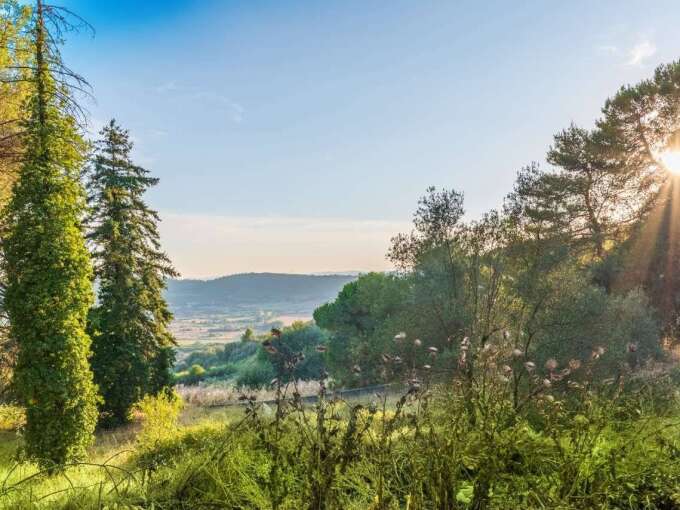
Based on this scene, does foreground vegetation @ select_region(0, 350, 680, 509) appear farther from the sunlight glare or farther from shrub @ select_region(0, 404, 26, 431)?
the sunlight glare

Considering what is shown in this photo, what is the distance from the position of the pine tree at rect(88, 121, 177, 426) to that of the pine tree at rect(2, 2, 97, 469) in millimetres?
6447

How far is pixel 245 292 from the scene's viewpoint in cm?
10750

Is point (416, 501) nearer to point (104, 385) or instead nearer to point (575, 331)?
point (575, 331)

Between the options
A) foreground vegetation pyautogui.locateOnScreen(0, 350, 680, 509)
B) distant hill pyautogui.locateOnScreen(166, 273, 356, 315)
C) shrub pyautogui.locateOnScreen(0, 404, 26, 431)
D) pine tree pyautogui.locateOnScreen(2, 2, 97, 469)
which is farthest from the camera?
distant hill pyautogui.locateOnScreen(166, 273, 356, 315)

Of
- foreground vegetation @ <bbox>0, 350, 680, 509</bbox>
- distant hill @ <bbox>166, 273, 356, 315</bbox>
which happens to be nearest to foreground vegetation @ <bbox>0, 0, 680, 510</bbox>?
foreground vegetation @ <bbox>0, 350, 680, 509</bbox>

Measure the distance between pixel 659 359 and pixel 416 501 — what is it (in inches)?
660

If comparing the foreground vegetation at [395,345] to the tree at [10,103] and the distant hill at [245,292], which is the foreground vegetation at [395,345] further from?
the distant hill at [245,292]

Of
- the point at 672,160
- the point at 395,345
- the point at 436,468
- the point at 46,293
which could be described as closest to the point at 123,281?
the point at 46,293

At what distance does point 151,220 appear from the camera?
61.9 feet

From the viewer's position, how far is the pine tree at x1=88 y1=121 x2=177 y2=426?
17.3 metres

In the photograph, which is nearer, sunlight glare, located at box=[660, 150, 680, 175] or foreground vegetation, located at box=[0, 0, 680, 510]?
foreground vegetation, located at box=[0, 0, 680, 510]

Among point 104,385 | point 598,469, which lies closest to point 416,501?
point 598,469

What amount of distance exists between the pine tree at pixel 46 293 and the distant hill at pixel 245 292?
92637 millimetres

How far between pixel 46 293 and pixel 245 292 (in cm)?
9857
